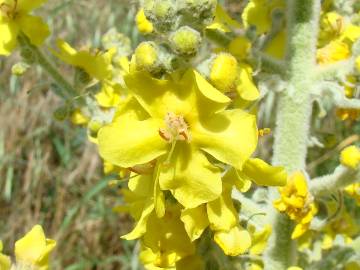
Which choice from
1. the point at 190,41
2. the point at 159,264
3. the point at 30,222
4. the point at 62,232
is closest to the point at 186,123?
the point at 190,41

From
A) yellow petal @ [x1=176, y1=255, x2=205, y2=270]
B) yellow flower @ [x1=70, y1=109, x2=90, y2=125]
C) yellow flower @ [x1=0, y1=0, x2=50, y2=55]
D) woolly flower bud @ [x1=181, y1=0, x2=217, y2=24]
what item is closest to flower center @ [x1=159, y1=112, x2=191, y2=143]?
woolly flower bud @ [x1=181, y1=0, x2=217, y2=24]

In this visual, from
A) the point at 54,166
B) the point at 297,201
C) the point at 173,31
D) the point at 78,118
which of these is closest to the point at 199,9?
the point at 173,31

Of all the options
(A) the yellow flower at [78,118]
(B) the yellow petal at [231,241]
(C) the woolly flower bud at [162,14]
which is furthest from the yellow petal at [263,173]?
(A) the yellow flower at [78,118]

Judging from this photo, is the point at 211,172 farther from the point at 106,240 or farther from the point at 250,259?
the point at 106,240

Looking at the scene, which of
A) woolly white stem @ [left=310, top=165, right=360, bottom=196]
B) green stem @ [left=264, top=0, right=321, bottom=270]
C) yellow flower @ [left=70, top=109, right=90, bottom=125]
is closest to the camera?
woolly white stem @ [left=310, top=165, right=360, bottom=196]

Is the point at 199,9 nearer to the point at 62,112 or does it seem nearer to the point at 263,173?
the point at 263,173

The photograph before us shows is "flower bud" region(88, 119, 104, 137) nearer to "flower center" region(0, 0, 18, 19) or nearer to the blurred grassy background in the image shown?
"flower center" region(0, 0, 18, 19)

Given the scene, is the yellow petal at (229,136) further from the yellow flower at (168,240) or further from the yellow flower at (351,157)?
the yellow flower at (351,157)

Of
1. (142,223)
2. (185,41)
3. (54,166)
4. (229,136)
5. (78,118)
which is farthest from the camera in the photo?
(54,166)
